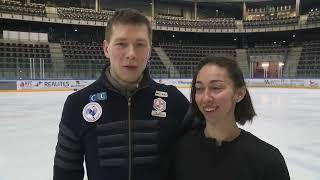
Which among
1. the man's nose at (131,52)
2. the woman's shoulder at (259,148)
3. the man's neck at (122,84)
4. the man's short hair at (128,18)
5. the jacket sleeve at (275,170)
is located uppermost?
the man's short hair at (128,18)

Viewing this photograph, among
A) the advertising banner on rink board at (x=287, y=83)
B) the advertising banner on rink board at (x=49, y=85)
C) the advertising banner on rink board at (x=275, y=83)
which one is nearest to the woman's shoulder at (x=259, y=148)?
the advertising banner on rink board at (x=49, y=85)

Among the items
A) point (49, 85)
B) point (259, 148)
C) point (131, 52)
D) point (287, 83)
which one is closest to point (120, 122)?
point (131, 52)

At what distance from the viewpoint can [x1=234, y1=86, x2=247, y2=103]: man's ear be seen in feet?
4.94

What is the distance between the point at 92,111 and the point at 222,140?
21.1 inches

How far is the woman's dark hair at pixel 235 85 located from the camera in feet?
4.85

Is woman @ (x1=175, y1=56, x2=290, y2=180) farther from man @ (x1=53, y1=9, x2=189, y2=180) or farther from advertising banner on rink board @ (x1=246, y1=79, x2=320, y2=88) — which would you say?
advertising banner on rink board @ (x1=246, y1=79, x2=320, y2=88)

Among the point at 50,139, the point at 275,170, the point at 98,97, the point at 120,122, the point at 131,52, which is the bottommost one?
the point at 50,139

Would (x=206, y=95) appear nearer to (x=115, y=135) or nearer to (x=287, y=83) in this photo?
(x=115, y=135)

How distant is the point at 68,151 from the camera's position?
1.57 m

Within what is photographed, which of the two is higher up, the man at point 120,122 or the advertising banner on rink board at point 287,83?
the man at point 120,122

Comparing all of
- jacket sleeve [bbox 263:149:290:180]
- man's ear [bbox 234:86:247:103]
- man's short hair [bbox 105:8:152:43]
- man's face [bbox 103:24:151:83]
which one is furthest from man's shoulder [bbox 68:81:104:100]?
jacket sleeve [bbox 263:149:290:180]

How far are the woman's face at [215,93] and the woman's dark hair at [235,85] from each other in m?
0.02

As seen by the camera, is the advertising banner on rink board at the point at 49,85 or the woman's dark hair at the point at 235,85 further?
the advertising banner on rink board at the point at 49,85

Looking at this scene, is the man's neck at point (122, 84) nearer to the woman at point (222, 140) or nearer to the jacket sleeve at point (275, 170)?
the woman at point (222, 140)
